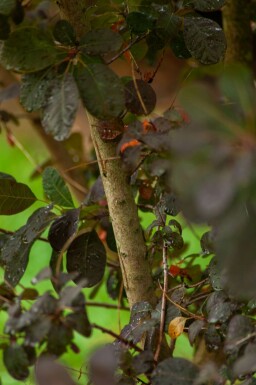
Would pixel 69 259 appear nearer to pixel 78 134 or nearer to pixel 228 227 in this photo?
pixel 228 227

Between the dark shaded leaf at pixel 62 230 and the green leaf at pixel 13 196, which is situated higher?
the green leaf at pixel 13 196

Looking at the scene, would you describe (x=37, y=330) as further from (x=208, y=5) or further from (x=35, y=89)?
(x=208, y=5)

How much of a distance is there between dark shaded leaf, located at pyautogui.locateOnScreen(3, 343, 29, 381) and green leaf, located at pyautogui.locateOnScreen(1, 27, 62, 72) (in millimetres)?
302

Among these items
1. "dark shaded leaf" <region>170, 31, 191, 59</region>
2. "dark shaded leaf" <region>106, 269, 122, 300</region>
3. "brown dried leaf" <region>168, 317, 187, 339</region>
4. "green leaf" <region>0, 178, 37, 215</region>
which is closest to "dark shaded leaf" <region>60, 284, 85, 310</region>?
"brown dried leaf" <region>168, 317, 187, 339</region>

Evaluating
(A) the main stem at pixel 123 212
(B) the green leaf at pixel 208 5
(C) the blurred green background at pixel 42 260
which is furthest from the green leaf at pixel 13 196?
(C) the blurred green background at pixel 42 260

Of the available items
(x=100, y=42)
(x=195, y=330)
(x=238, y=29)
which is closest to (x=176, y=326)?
(x=195, y=330)

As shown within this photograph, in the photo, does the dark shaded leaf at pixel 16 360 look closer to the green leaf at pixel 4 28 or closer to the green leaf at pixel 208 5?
the green leaf at pixel 4 28

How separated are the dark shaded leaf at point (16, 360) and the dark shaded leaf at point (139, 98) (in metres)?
0.34

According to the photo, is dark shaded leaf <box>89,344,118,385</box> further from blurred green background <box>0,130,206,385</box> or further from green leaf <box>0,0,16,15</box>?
blurred green background <box>0,130,206,385</box>

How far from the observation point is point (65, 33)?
760 millimetres

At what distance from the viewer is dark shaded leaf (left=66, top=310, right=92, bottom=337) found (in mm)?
653

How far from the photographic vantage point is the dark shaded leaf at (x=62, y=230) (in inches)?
35.5

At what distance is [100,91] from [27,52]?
10 centimetres

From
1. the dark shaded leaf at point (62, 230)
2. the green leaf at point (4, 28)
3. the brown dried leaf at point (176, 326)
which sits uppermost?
the green leaf at point (4, 28)
